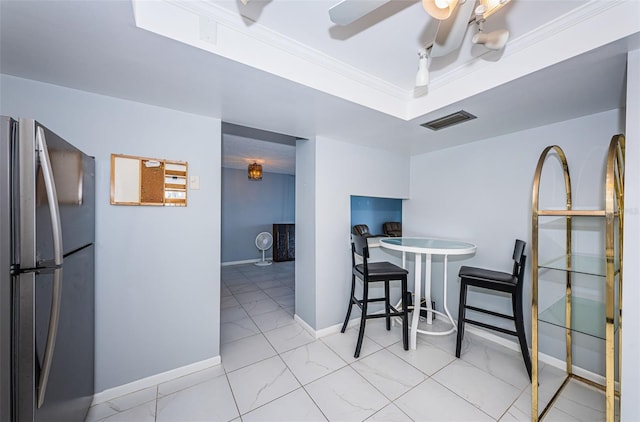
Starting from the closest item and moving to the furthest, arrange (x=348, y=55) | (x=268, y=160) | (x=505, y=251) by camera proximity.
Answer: (x=348, y=55)
(x=505, y=251)
(x=268, y=160)

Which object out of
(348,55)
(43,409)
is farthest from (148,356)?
(348,55)

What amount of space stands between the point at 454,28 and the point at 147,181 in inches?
79.8

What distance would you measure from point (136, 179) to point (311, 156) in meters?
1.49

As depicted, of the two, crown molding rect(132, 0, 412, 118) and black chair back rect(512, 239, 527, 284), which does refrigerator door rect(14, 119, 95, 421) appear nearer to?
crown molding rect(132, 0, 412, 118)

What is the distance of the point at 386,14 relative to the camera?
117 cm

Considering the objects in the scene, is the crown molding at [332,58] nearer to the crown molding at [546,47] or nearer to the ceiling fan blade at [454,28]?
the crown molding at [546,47]

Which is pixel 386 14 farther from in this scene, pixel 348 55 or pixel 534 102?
pixel 534 102

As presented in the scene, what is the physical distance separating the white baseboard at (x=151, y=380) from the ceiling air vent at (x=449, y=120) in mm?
2677

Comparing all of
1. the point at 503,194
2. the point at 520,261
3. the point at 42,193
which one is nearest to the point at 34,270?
the point at 42,193

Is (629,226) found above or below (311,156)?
below

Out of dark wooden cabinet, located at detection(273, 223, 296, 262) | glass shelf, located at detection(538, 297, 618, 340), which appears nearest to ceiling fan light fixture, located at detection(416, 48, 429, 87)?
glass shelf, located at detection(538, 297, 618, 340)

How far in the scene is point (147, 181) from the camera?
67.8 inches

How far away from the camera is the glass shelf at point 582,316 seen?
4.57ft

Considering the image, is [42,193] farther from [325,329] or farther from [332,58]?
[325,329]
